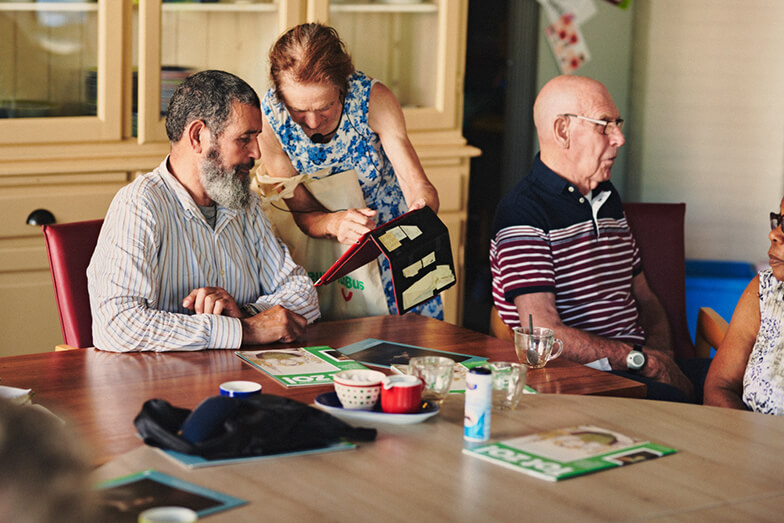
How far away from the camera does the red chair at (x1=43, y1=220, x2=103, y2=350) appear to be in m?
2.27

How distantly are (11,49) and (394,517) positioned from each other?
2611 mm

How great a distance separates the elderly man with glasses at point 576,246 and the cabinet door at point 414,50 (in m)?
1.13

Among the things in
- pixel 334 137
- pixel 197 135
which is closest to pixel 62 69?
pixel 334 137

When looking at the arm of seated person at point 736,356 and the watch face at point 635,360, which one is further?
the watch face at point 635,360

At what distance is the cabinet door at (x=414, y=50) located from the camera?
390 centimetres

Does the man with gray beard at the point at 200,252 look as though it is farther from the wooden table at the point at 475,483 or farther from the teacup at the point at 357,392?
the wooden table at the point at 475,483

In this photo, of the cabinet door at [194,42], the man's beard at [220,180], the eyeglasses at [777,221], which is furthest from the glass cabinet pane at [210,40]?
the eyeglasses at [777,221]

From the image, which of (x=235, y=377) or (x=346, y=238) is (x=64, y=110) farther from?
(x=235, y=377)

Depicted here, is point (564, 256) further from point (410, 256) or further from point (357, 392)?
point (357, 392)

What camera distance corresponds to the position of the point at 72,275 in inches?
89.8

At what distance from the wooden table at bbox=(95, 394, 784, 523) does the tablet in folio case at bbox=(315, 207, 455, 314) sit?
0.65m

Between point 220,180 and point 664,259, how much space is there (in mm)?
1418

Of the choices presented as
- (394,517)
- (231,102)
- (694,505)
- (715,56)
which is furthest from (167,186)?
(715,56)

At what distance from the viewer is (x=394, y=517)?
1282 millimetres
